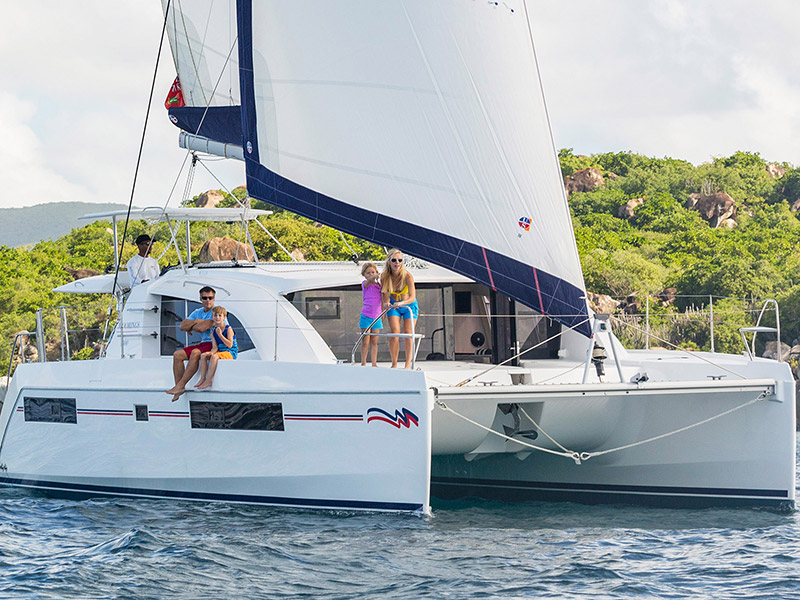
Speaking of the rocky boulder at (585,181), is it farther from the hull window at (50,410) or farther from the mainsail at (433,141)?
the mainsail at (433,141)

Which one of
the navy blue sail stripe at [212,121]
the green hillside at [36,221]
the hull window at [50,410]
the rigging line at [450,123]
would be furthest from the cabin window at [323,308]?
the green hillside at [36,221]

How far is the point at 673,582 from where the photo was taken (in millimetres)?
6488

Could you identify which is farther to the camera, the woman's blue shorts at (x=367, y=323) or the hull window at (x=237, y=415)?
the woman's blue shorts at (x=367, y=323)

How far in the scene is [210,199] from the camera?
47500 millimetres

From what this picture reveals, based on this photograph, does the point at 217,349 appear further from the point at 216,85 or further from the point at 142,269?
the point at 216,85

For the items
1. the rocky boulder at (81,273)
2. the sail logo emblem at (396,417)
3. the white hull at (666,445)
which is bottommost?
the white hull at (666,445)

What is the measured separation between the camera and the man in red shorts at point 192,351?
8.54 meters

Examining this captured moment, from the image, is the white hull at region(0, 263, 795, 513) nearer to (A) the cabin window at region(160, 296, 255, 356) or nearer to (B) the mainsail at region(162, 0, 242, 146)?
(A) the cabin window at region(160, 296, 255, 356)

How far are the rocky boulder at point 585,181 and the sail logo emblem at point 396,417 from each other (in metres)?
40.5

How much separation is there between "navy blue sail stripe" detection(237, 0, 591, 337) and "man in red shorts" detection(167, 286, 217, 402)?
1060 millimetres

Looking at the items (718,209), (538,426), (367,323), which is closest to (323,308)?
(367,323)

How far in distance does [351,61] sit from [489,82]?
1214 millimetres

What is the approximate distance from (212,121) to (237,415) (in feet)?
11.3

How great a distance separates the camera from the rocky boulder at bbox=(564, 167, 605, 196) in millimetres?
47406
